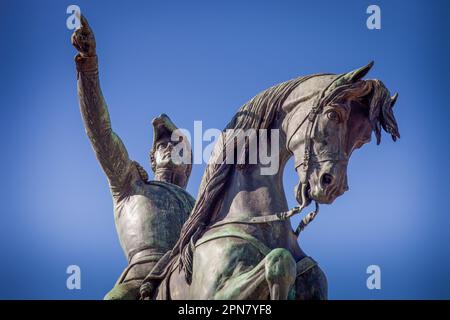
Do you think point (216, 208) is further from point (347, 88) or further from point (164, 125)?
point (164, 125)

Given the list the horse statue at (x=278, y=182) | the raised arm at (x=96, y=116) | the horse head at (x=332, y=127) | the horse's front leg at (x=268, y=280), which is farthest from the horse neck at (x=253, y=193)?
the raised arm at (x=96, y=116)

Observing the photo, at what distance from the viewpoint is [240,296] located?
29.8ft

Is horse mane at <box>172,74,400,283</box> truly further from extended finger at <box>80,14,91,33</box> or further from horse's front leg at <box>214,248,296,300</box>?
extended finger at <box>80,14,91,33</box>

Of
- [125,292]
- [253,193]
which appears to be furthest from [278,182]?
[125,292]

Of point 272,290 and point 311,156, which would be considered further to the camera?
point 311,156

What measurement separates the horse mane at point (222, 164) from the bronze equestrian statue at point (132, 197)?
1493mm

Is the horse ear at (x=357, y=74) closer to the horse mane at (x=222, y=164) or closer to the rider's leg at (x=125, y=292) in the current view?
the horse mane at (x=222, y=164)

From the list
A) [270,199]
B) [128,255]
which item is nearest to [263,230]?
[270,199]

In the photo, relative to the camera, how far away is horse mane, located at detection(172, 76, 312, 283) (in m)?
9.84

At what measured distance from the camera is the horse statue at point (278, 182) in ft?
31.0

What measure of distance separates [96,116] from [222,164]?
2220mm

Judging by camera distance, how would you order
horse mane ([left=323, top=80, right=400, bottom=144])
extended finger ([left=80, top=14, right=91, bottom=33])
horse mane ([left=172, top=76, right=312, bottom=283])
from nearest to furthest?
horse mane ([left=323, top=80, right=400, bottom=144]) → horse mane ([left=172, top=76, right=312, bottom=283]) → extended finger ([left=80, top=14, right=91, bottom=33])

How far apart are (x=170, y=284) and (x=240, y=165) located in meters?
1.20

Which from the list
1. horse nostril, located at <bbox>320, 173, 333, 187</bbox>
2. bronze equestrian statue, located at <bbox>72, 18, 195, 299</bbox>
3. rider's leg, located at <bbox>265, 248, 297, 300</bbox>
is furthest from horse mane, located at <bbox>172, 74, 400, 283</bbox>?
bronze equestrian statue, located at <bbox>72, 18, 195, 299</bbox>
